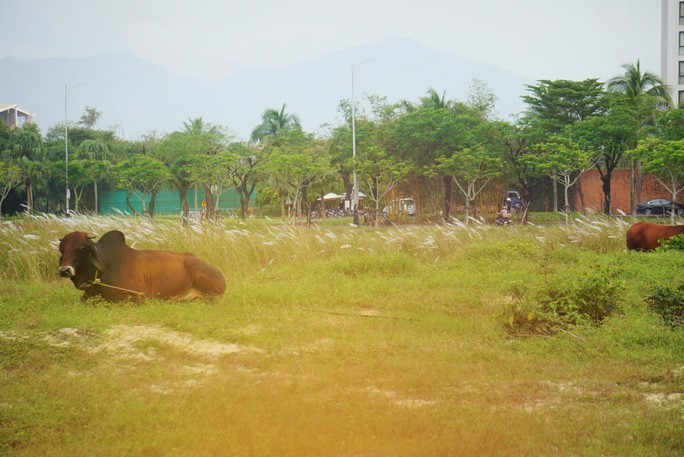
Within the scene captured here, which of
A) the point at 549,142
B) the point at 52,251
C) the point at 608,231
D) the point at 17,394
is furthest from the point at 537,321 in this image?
the point at 549,142

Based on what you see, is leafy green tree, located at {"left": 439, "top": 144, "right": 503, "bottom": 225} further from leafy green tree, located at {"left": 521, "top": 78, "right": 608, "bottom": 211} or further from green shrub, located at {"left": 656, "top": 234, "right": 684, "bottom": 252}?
green shrub, located at {"left": 656, "top": 234, "right": 684, "bottom": 252}

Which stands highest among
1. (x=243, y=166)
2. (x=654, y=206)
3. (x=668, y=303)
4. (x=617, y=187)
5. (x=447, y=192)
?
(x=243, y=166)

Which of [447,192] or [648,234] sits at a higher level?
[447,192]

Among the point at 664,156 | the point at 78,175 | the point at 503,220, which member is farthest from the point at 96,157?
the point at 664,156

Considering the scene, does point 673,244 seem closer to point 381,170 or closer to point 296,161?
point 381,170

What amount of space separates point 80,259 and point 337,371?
431 cm

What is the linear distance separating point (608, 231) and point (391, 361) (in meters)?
11.5

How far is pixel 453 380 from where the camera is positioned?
5.86 metres

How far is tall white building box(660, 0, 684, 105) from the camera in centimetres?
5009

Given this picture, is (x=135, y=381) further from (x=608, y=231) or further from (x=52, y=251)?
(x=608, y=231)

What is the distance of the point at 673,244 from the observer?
13.4 meters

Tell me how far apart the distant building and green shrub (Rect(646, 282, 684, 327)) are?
26937mm

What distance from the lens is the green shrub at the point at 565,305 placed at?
782 cm

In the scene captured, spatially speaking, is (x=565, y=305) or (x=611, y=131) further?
(x=611, y=131)
